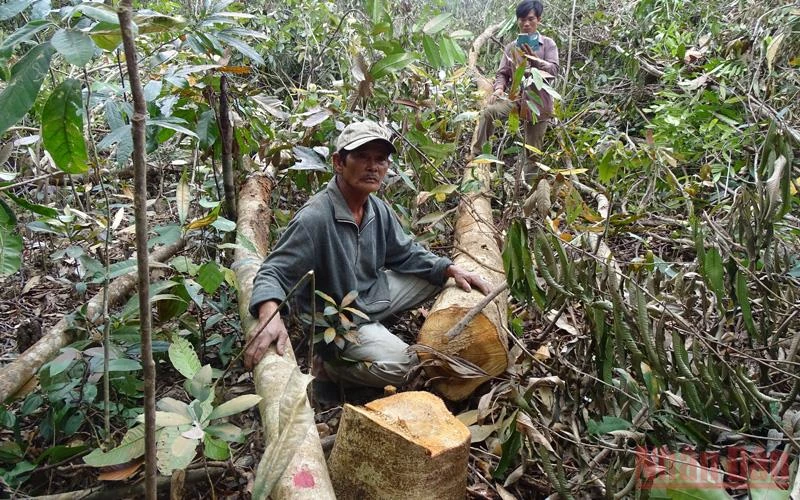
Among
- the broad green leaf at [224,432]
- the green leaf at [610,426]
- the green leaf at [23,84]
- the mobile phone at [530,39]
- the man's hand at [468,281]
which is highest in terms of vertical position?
the green leaf at [23,84]

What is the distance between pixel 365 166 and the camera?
108 inches

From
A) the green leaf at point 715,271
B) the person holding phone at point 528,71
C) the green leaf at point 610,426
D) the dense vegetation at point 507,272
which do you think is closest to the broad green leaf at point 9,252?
the dense vegetation at point 507,272

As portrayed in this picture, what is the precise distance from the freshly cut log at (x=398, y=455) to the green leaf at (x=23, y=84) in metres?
1.27

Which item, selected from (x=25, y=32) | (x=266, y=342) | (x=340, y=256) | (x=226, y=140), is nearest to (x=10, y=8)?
(x=25, y=32)

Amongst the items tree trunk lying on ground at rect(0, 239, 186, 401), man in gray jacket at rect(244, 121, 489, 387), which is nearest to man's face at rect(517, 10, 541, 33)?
Result: man in gray jacket at rect(244, 121, 489, 387)

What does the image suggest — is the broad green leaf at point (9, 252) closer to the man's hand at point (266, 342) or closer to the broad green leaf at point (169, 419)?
the broad green leaf at point (169, 419)

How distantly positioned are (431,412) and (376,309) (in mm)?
1098

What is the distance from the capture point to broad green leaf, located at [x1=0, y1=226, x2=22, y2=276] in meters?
1.56

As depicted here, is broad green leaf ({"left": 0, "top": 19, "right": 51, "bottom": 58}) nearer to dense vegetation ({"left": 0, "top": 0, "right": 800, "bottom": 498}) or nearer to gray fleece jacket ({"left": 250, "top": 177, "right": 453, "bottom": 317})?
dense vegetation ({"left": 0, "top": 0, "right": 800, "bottom": 498})

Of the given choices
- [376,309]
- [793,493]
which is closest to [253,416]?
[376,309]

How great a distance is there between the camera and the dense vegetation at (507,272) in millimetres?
1618

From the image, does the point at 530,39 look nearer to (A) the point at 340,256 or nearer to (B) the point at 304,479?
(A) the point at 340,256

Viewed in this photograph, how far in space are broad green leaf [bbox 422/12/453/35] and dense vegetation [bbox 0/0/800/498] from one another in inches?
0.6

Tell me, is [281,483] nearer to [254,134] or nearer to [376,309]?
[376,309]
